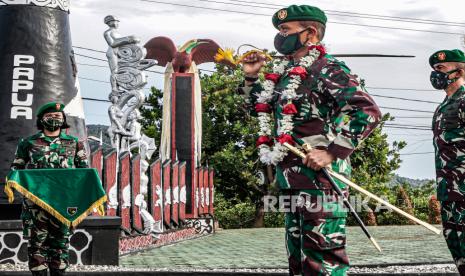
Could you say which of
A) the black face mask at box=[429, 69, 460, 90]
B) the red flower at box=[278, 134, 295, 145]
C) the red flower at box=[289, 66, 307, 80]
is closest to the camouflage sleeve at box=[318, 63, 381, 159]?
the red flower at box=[289, 66, 307, 80]

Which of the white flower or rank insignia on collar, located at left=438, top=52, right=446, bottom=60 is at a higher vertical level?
rank insignia on collar, located at left=438, top=52, right=446, bottom=60

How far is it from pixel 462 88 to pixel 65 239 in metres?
3.72

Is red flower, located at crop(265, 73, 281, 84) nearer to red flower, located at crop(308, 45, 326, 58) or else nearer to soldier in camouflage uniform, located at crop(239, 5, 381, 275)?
soldier in camouflage uniform, located at crop(239, 5, 381, 275)

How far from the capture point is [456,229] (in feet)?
17.9

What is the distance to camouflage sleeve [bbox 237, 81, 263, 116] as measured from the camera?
4297mm

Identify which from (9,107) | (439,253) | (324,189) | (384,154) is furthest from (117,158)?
(384,154)

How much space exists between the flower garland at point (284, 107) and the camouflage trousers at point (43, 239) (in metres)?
2.96

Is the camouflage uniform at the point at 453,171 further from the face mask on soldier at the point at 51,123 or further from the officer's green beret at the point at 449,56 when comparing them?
the face mask on soldier at the point at 51,123

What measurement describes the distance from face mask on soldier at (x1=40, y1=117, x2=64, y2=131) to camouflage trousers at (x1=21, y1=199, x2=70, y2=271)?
27.4 inches

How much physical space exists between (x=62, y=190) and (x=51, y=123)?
62cm

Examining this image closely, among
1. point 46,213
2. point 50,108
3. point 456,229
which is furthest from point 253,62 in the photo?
point 46,213

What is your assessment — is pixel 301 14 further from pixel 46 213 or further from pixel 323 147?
pixel 46 213

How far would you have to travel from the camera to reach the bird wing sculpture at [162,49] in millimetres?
22578

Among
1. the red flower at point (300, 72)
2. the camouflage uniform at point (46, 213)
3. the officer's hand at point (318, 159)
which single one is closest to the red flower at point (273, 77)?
the red flower at point (300, 72)
